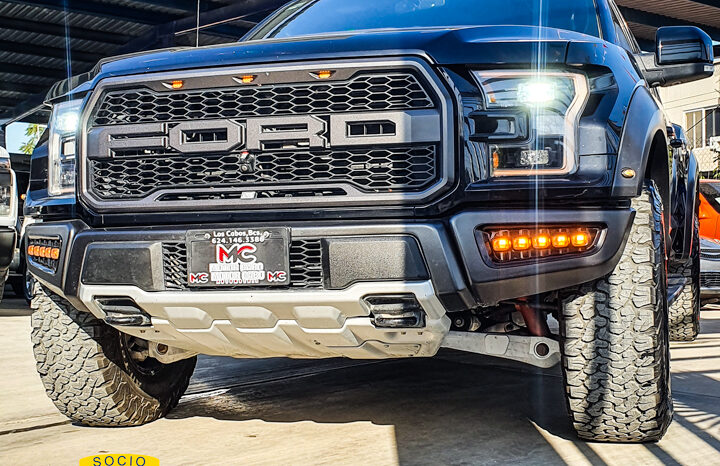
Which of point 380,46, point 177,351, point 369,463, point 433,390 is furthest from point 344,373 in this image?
point 380,46

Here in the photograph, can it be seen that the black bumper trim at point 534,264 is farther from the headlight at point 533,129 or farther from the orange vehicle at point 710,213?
the orange vehicle at point 710,213

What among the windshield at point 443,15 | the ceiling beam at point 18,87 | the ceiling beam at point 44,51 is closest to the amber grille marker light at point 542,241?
the windshield at point 443,15

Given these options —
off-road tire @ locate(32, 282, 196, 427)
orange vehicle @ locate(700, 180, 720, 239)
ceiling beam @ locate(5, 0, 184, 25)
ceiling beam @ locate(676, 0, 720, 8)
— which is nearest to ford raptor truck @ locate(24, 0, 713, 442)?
off-road tire @ locate(32, 282, 196, 427)

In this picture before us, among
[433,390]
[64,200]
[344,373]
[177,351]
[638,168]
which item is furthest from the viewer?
[344,373]

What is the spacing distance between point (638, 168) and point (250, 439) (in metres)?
1.84

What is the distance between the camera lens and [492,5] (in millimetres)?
4289

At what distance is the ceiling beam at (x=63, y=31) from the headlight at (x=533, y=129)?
1561 cm

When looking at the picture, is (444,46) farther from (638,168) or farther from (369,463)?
(369,463)

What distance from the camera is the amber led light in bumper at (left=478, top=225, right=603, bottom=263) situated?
3.15 metres

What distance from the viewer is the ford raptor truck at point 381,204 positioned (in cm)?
314

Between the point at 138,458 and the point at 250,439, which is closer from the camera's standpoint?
the point at 138,458

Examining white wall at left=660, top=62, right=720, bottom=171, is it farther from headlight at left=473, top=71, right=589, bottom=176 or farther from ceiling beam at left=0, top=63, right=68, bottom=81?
headlight at left=473, top=71, right=589, bottom=176

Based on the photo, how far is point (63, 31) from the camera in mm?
18188

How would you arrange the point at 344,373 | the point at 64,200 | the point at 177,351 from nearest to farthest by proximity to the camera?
the point at 64,200
the point at 177,351
the point at 344,373
